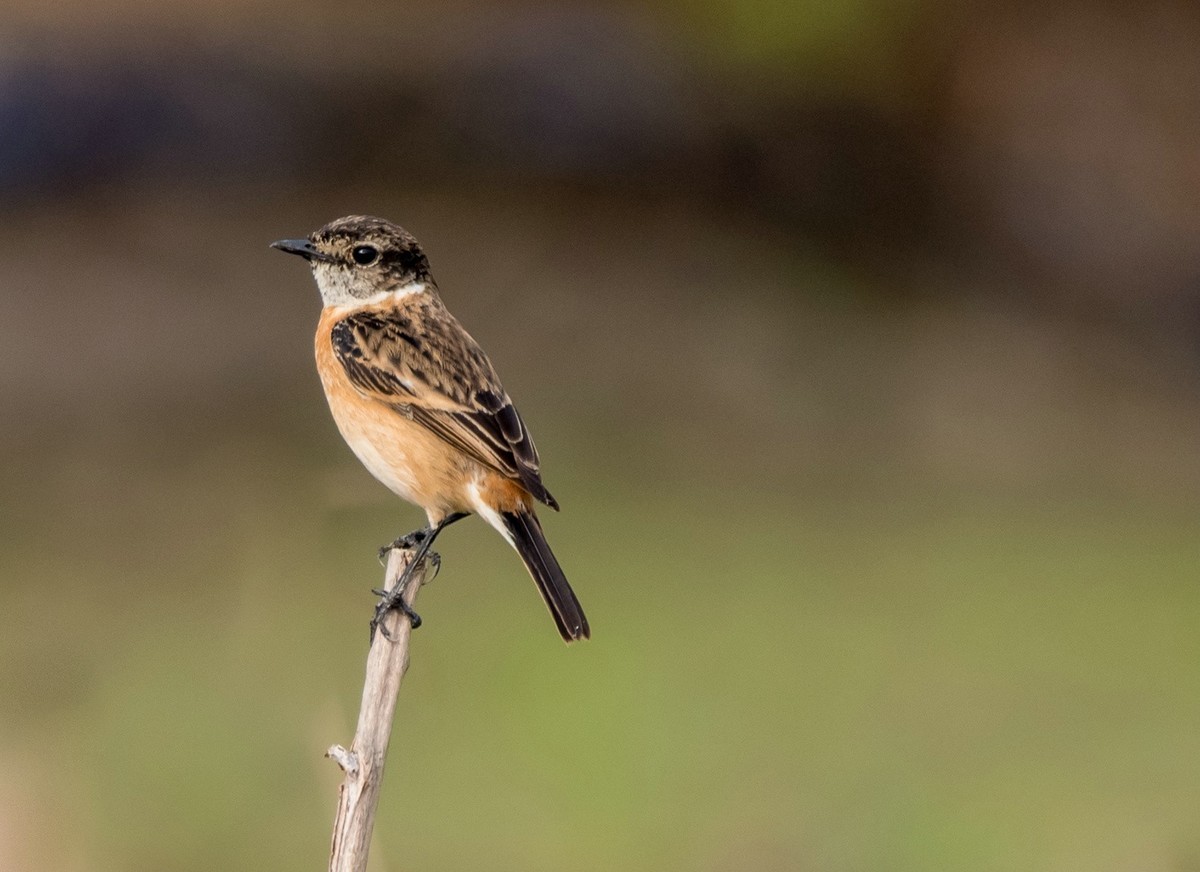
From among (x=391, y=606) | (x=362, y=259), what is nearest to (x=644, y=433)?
(x=362, y=259)

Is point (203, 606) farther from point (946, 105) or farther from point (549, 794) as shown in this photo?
point (946, 105)

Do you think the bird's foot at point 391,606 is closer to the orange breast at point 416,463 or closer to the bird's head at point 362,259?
the orange breast at point 416,463

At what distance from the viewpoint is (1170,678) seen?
1162 cm

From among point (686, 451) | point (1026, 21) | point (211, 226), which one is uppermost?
point (1026, 21)

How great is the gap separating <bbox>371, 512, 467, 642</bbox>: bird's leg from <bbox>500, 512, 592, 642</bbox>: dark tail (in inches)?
8.5

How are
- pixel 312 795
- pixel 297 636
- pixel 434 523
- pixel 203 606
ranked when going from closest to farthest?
pixel 434 523 < pixel 312 795 < pixel 297 636 < pixel 203 606

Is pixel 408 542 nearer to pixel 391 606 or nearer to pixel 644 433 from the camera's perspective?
pixel 391 606

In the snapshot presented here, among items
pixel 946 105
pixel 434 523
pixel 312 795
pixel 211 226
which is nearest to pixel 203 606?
pixel 312 795

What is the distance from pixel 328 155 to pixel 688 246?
11.2ft

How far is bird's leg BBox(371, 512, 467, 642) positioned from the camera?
17.0 feet

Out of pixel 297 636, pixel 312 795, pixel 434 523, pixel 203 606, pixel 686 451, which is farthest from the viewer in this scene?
pixel 686 451

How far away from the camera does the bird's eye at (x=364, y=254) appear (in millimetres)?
6297

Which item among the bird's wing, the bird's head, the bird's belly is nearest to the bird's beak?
the bird's head

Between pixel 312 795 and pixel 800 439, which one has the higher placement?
pixel 800 439
